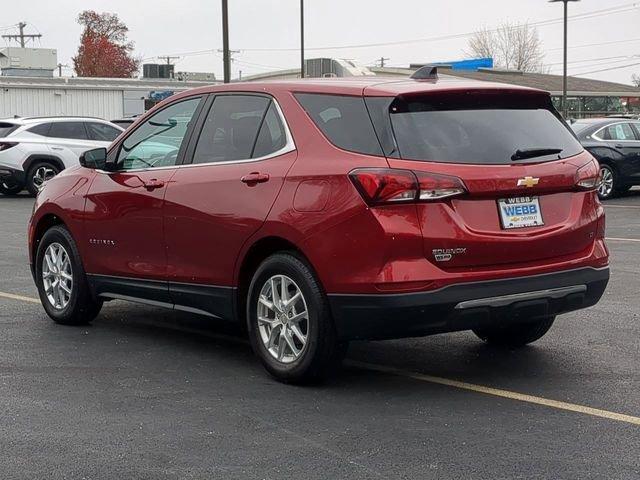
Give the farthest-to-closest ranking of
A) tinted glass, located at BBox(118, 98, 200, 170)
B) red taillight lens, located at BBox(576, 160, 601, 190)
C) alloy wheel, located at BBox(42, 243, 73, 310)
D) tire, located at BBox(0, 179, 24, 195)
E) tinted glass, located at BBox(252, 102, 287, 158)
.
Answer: tire, located at BBox(0, 179, 24, 195) < alloy wheel, located at BBox(42, 243, 73, 310) < tinted glass, located at BBox(118, 98, 200, 170) < tinted glass, located at BBox(252, 102, 287, 158) < red taillight lens, located at BBox(576, 160, 601, 190)

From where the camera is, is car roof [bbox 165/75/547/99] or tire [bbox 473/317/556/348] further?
tire [bbox 473/317/556/348]

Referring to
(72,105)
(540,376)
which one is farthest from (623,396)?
(72,105)

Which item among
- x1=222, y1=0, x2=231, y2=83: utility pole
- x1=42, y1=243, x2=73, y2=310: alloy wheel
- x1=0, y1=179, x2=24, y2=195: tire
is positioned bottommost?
x1=0, y1=179, x2=24, y2=195: tire

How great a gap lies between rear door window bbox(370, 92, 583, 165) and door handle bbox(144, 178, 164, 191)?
5.96 feet

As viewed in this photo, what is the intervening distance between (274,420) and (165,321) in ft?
9.56

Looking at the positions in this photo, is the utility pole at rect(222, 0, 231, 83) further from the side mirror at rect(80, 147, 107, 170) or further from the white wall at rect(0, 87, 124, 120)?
the white wall at rect(0, 87, 124, 120)

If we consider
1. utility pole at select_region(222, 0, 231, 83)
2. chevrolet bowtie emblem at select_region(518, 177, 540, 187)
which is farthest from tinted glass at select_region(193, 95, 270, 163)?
utility pole at select_region(222, 0, 231, 83)

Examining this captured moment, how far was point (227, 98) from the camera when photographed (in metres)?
6.53

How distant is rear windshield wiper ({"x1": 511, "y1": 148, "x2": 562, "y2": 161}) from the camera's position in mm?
5662

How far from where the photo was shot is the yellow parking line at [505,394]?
5215 mm

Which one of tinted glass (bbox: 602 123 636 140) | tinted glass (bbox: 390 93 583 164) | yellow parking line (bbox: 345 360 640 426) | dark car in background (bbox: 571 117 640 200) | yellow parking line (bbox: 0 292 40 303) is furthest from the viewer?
tinted glass (bbox: 602 123 636 140)

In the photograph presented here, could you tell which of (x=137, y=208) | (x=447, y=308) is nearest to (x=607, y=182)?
(x=137, y=208)

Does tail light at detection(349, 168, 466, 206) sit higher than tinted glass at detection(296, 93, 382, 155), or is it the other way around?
Result: tinted glass at detection(296, 93, 382, 155)

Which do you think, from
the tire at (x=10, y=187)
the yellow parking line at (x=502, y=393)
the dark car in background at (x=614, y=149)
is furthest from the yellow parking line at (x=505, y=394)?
the tire at (x=10, y=187)
